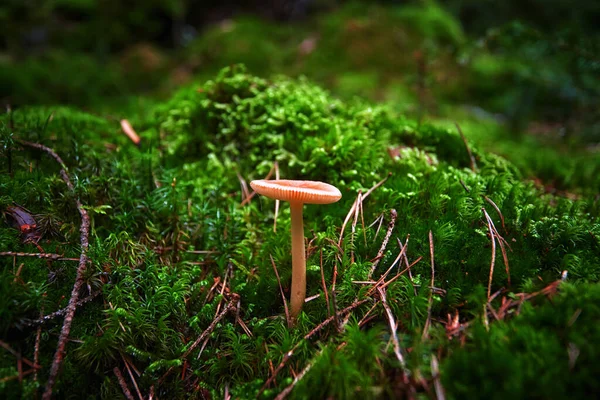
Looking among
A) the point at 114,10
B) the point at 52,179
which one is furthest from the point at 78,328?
the point at 114,10

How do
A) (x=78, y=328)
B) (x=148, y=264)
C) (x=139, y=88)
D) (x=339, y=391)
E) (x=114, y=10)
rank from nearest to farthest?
(x=339, y=391) < (x=78, y=328) < (x=148, y=264) < (x=139, y=88) < (x=114, y=10)

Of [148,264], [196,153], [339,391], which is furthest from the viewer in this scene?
[196,153]

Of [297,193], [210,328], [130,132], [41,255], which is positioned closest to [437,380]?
[297,193]

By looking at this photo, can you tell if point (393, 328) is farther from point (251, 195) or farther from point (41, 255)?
point (41, 255)

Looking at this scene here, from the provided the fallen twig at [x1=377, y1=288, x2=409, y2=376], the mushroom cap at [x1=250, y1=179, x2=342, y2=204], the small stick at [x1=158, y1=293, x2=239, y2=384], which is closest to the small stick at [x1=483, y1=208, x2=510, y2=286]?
the fallen twig at [x1=377, y1=288, x2=409, y2=376]

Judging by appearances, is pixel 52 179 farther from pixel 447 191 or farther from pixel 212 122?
pixel 447 191

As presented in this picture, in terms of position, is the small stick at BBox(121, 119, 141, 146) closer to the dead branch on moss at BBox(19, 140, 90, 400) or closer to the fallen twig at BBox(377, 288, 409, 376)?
the dead branch on moss at BBox(19, 140, 90, 400)
